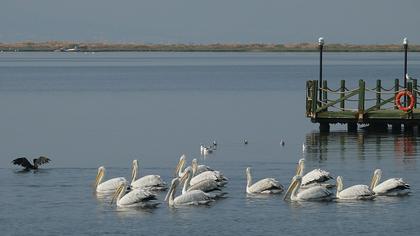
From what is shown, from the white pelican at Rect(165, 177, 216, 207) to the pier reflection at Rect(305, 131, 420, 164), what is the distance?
6838mm

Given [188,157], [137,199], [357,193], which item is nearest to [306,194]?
[357,193]

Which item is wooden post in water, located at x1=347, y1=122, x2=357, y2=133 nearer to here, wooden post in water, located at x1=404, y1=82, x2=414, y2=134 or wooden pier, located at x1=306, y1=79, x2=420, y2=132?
wooden pier, located at x1=306, y1=79, x2=420, y2=132

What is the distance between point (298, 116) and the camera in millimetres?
43938

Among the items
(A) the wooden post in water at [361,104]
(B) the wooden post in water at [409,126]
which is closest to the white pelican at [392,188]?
(B) the wooden post in water at [409,126]

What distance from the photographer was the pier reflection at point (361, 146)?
96.6 feet

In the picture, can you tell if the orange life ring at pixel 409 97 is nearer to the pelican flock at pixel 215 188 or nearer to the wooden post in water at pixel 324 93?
the wooden post in water at pixel 324 93

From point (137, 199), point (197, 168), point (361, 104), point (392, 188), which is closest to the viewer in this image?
point (137, 199)

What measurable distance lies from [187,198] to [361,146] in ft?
33.2

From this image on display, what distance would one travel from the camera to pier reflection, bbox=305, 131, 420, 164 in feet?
96.6

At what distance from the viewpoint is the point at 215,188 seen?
915 inches

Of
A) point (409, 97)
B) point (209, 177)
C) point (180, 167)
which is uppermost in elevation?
point (409, 97)

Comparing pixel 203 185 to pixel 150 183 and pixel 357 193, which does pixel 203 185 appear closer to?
pixel 150 183

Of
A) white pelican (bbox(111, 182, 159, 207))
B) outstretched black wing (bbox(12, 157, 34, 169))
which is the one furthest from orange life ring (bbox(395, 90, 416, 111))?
white pelican (bbox(111, 182, 159, 207))

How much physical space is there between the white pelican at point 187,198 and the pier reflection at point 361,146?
6.84m
